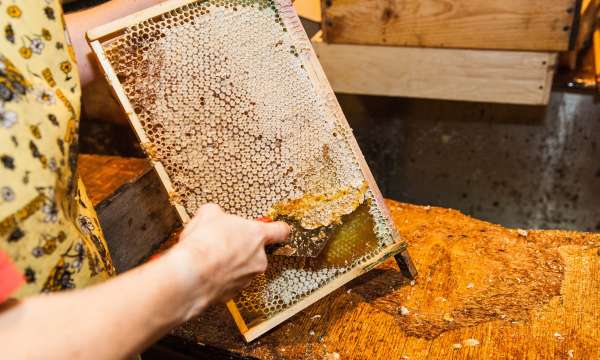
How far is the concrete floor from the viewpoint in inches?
134

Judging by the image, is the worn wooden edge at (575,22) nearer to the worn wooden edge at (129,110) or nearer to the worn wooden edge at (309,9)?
the worn wooden edge at (309,9)

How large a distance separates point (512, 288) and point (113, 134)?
287cm

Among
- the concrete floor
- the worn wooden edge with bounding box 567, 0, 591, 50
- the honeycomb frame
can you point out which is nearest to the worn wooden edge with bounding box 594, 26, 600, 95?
the concrete floor

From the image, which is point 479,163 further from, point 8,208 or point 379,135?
point 8,208

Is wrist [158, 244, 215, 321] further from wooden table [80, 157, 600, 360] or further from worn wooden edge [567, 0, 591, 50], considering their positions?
worn wooden edge [567, 0, 591, 50]

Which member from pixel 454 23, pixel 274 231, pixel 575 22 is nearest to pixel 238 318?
pixel 274 231

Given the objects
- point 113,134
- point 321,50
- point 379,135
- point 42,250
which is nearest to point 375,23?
point 321,50

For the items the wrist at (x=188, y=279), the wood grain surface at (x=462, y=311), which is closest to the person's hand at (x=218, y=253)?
the wrist at (x=188, y=279)

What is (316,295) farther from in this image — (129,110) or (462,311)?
(129,110)

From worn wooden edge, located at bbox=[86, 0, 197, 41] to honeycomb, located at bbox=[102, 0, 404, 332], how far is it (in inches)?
0.8

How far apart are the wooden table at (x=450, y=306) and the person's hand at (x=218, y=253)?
730 mm

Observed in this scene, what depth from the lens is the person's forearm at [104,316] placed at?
0.76m

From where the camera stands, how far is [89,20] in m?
1.61

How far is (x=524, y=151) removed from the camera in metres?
3.57
